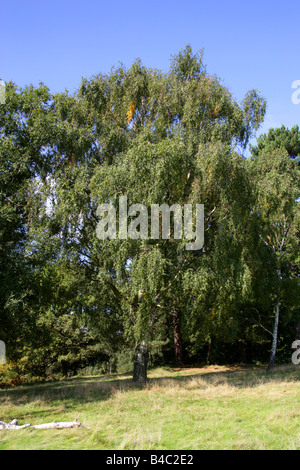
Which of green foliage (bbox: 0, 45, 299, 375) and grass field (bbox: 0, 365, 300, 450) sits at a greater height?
green foliage (bbox: 0, 45, 299, 375)

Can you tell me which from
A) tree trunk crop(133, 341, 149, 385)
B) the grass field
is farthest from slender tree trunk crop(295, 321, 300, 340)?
tree trunk crop(133, 341, 149, 385)

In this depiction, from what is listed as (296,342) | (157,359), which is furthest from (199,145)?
(157,359)

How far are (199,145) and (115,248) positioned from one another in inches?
201

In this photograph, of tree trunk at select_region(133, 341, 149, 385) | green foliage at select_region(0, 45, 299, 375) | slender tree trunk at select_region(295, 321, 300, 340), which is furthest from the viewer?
slender tree trunk at select_region(295, 321, 300, 340)

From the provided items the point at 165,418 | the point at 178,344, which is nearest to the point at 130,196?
the point at 165,418

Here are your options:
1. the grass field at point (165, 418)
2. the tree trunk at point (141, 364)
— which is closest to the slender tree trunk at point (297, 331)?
the grass field at point (165, 418)

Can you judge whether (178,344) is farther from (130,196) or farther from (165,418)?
(165,418)

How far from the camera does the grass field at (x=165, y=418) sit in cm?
545

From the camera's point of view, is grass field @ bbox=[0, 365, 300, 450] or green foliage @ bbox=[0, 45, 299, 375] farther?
green foliage @ bbox=[0, 45, 299, 375]

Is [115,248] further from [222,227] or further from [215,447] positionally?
[215,447]

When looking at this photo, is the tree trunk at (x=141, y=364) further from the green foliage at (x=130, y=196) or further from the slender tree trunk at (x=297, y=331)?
the slender tree trunk at (x=297, y=331)

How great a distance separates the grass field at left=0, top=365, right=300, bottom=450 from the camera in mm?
5449

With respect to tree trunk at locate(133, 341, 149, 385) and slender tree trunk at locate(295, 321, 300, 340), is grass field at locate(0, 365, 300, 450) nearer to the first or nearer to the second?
tree trunk at locate(133, 341, 149, 385)

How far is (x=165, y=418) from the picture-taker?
24.4 feet
